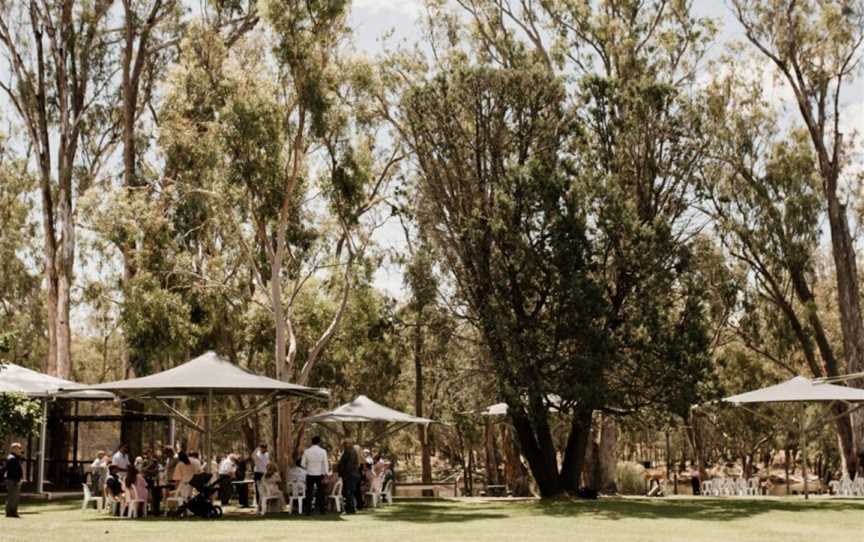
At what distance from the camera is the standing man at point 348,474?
1850 cm

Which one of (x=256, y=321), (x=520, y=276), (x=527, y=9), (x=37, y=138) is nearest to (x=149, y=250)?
(x=256, y=321)

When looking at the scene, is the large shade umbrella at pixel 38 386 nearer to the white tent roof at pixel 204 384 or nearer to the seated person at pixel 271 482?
the white tent roof at pixel 204 384

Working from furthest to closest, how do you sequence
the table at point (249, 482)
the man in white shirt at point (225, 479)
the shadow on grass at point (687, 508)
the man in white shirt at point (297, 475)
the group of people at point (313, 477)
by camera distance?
the table at point (249, 482) < the man in white shirt at point (225, 479) < the man in white shirt at point (297, 475) < the group of people at point (313, 477) < the shadow on grass at point (687, 508)

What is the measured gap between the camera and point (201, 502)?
1686 cm

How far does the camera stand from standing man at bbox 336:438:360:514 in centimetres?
1850

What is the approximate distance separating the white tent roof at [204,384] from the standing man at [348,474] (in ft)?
4.21

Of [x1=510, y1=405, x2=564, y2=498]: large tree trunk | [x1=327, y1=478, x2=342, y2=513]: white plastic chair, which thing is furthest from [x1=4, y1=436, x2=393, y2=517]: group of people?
[x1=510, y1=405, x2=564, y2=498]: large tree trunk

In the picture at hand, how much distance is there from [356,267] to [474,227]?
5823 millimetres

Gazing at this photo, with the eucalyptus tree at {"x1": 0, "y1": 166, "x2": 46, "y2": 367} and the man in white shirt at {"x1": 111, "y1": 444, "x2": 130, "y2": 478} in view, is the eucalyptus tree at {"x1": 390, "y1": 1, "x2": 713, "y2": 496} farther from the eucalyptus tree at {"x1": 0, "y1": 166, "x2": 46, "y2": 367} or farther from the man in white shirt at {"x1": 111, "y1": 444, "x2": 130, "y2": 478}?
the eucalyptus tree at {"x1": 0, "y1": 166, "x2": 46, "y2": 367}

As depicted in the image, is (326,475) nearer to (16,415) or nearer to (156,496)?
(156,496)

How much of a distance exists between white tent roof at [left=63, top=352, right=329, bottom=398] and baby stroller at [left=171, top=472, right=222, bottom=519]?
4.86ft

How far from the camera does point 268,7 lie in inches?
860

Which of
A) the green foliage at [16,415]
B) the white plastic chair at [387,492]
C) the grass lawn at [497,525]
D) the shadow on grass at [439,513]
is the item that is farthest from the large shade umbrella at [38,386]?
the shadow on grass at [439,513]

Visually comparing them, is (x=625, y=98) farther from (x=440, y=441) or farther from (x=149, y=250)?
(x=440, y=441)
